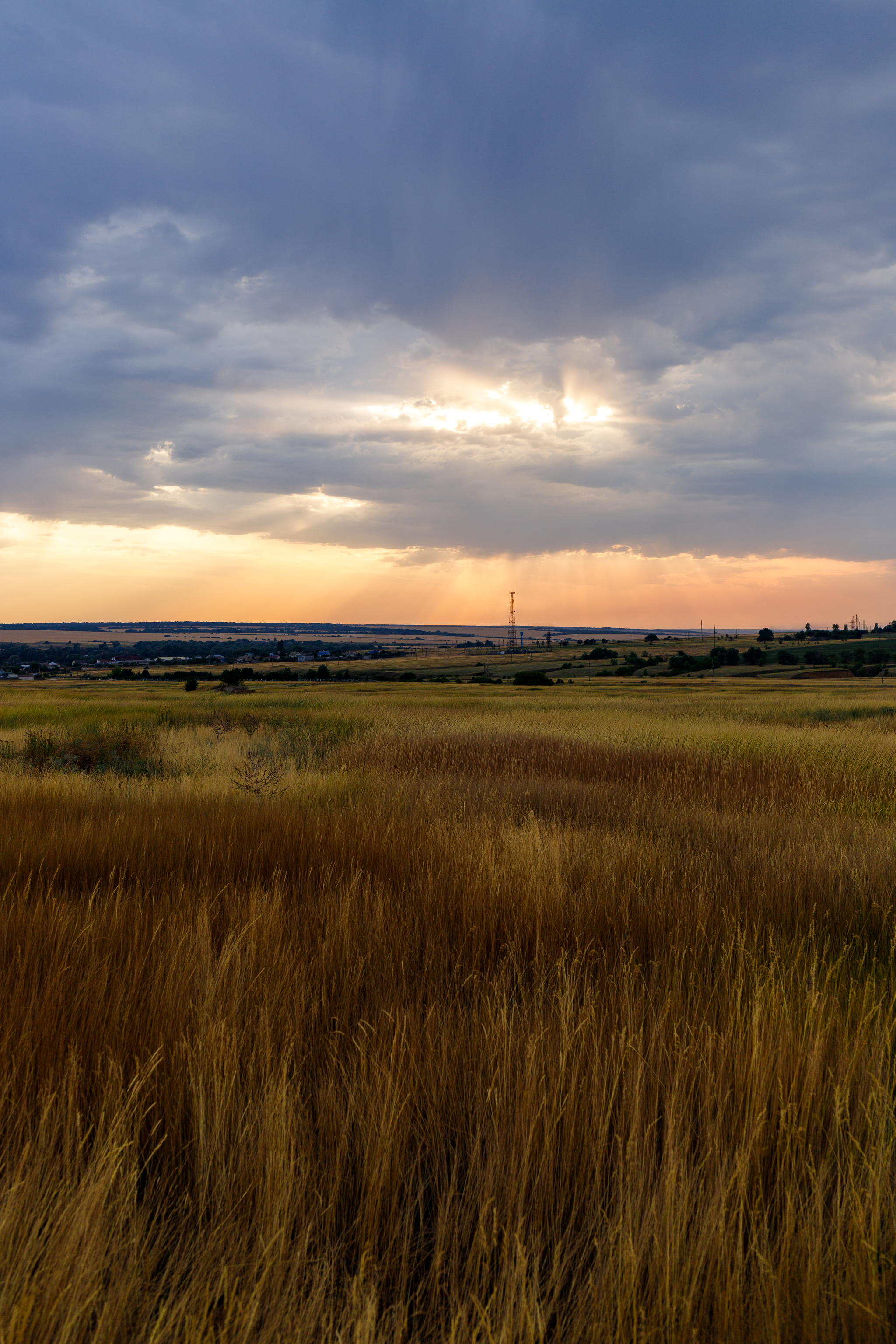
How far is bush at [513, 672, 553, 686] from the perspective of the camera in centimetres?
7312

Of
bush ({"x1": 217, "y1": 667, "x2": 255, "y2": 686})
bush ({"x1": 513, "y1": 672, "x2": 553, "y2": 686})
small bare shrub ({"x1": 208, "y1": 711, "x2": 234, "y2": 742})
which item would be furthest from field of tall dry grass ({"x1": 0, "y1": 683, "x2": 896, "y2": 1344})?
bush ({"x1": 217, "y1": 667, "x2": 255, "y2": 686})

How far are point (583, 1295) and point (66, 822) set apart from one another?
18.6 feet

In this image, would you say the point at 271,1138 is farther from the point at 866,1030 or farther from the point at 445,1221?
the point at 866,1030

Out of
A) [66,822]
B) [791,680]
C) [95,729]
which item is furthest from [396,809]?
[791,680]

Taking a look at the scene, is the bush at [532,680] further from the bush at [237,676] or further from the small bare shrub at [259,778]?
the small bare shrub at [259,778]

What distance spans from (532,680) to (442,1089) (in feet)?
242

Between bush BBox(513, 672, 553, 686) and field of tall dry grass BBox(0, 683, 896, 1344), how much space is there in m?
67.3

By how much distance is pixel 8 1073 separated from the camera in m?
2.19

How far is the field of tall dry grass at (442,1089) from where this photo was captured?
4.89 feet

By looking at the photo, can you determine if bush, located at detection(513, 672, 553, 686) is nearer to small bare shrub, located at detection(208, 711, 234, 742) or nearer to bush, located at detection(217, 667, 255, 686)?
bush, located at detection(217, 667, 255, 686)

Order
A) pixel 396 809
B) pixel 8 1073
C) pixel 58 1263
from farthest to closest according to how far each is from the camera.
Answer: pixel 396 809
pixel 8 1073
pixel 58 1263

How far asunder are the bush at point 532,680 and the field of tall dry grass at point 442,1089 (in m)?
67.3

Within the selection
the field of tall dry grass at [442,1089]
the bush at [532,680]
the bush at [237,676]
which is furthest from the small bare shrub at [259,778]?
the bush at [237,676]

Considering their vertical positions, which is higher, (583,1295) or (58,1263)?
(58,1263)
